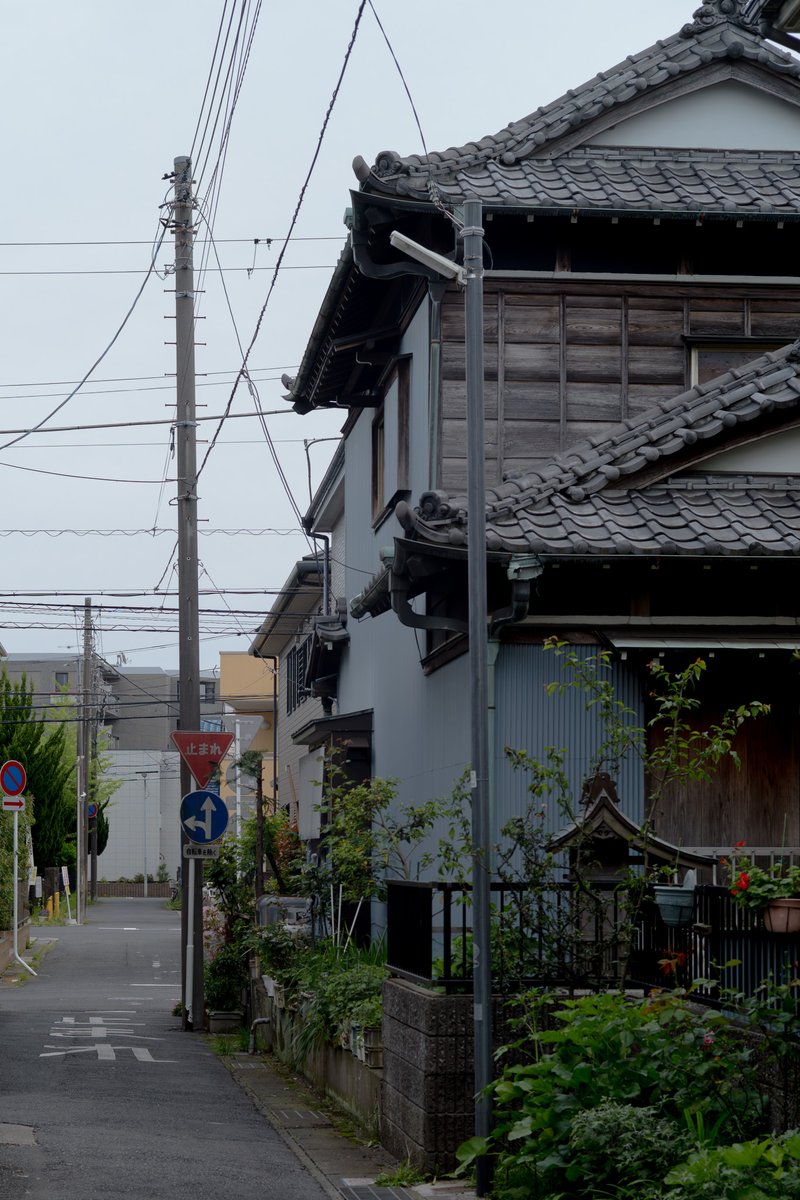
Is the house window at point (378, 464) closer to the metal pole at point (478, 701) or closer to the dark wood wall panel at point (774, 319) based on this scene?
the dark wood wall panel at point (774, 319)

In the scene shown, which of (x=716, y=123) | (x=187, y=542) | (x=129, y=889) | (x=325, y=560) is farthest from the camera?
(x=129, y=889)

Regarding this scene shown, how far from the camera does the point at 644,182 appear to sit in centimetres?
1402

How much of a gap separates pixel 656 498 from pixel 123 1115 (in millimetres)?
6376

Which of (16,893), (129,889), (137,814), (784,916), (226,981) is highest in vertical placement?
(784,916)

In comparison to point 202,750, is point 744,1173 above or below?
below

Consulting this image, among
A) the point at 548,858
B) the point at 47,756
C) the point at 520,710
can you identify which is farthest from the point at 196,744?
the point at 47,756

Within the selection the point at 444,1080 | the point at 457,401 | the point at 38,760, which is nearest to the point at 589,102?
the point at 457,401

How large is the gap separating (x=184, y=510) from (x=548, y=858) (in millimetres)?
12311

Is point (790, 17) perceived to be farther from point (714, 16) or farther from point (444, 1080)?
point (714, 16)

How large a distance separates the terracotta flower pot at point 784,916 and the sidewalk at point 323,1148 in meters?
2.68

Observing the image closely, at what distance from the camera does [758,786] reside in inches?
465

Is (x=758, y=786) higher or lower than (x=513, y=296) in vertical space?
lower

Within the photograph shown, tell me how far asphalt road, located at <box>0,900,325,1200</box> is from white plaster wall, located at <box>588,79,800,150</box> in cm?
1001

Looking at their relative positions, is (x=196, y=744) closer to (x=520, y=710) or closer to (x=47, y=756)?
(x=520, y=710)
